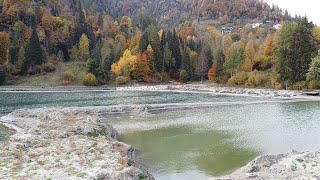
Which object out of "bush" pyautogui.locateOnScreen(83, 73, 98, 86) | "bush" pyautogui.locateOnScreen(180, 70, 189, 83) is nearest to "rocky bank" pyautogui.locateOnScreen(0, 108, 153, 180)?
"bush" pyautogui.locateOnScreen(83, 73, 98, 86)

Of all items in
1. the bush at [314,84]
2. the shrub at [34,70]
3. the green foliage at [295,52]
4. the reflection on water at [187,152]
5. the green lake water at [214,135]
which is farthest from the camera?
the shrub at [34,70]

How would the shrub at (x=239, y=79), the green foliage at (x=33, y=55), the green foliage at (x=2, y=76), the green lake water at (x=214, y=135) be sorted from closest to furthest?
the green lake water at (x=214, y=135)
the shrub at (x=239, y=79)
the green foliage at (x=2, y=76)
the green foliage at (x=33, y=55)

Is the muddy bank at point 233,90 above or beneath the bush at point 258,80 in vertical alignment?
beneath

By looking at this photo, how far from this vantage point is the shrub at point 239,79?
107 meters

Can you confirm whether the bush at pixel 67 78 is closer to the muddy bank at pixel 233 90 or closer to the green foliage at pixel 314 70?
the muddy bank at pixel 233 90

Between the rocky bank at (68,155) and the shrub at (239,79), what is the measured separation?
6942cm

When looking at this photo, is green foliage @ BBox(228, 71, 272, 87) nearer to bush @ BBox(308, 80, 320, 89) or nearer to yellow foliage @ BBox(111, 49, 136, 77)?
bush @ BBox(308, 80, 320, 89)

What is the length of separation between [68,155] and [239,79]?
84.7 metres

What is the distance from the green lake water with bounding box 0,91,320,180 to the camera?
32938mm

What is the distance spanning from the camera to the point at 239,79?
107688mm

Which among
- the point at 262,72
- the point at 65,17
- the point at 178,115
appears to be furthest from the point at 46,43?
the point at 178,115

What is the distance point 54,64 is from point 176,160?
114282 millimetres

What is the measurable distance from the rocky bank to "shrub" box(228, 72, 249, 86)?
69420mm

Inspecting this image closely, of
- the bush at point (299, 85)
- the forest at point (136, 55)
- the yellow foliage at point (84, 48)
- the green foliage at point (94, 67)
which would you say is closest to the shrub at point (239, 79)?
the forest at point (136, 55)
